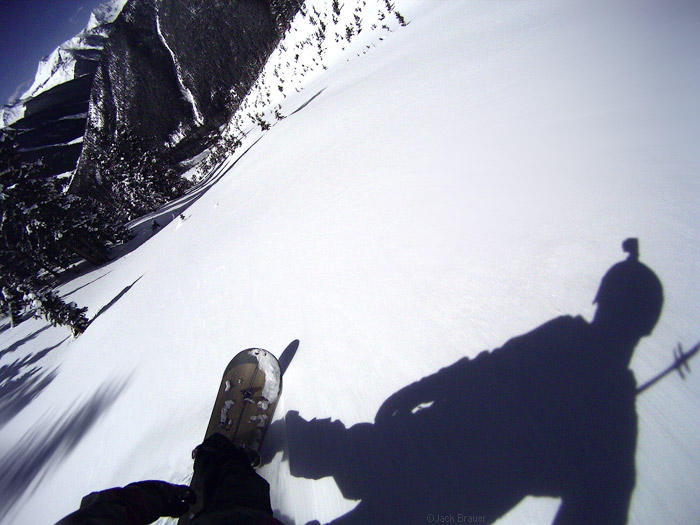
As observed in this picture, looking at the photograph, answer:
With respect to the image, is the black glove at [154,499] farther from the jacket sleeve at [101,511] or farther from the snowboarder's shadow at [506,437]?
the snowboarder's shadow at [506,437]

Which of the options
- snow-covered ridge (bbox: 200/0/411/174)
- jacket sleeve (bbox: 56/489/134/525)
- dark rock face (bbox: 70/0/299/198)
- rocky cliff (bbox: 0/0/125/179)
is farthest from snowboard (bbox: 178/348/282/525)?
rocky cliff (bbox: 0/0/125/179)

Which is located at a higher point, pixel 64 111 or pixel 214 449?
pixel 64 111

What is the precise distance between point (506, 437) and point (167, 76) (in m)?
91.9

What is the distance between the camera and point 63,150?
227ft

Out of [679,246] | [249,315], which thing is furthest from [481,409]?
[249,315]

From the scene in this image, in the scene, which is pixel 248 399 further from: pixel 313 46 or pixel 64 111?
pixel 64 111

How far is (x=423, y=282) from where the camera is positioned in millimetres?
3354

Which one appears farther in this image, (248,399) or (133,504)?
(248,399)

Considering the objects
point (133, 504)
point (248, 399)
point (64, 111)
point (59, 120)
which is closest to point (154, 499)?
point (133, 504)

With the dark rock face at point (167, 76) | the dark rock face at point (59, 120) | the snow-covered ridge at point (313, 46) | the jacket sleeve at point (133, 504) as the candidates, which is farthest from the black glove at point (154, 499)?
the dark rock face at point (59, 120)

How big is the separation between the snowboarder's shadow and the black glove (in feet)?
2.69

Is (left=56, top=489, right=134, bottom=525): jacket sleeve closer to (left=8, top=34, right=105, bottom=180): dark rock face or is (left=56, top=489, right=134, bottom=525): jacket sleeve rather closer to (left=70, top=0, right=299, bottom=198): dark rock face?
(left=70, top=0, right=299, bottom=198): dark rock face

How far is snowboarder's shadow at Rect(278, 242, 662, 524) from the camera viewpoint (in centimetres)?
175

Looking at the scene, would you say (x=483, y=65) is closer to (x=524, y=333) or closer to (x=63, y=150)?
(x=524, y=333)
